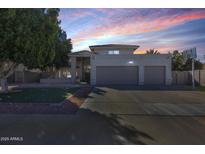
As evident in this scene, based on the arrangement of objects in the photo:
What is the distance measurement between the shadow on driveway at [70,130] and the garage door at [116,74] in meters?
17.3

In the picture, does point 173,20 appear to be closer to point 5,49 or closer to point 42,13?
point 42,13

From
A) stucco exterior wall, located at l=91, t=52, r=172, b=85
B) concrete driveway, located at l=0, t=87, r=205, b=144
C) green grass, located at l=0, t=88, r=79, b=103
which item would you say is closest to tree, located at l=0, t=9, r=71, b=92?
green grass, located at l=0, t=88, r=79, b=103

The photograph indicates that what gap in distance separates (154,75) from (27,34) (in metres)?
16.4

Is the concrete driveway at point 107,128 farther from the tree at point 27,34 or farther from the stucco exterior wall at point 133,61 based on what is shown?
the stucco exterior wall at point 133,61

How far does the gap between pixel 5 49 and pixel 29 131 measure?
7.81 metres

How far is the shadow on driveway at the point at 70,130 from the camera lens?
5316 millimetres

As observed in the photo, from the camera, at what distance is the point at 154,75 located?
25375 millimetres

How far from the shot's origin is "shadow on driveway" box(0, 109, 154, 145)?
5316mm

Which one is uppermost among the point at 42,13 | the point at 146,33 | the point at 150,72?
the point at 42,13

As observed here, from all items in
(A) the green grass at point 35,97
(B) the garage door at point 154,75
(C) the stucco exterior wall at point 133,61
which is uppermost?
(C) the stucco exterior wall at point 133,61

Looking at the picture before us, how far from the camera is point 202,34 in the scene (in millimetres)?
14422

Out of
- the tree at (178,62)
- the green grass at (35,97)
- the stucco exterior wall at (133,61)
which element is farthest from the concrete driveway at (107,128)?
the tree at (178,62)
